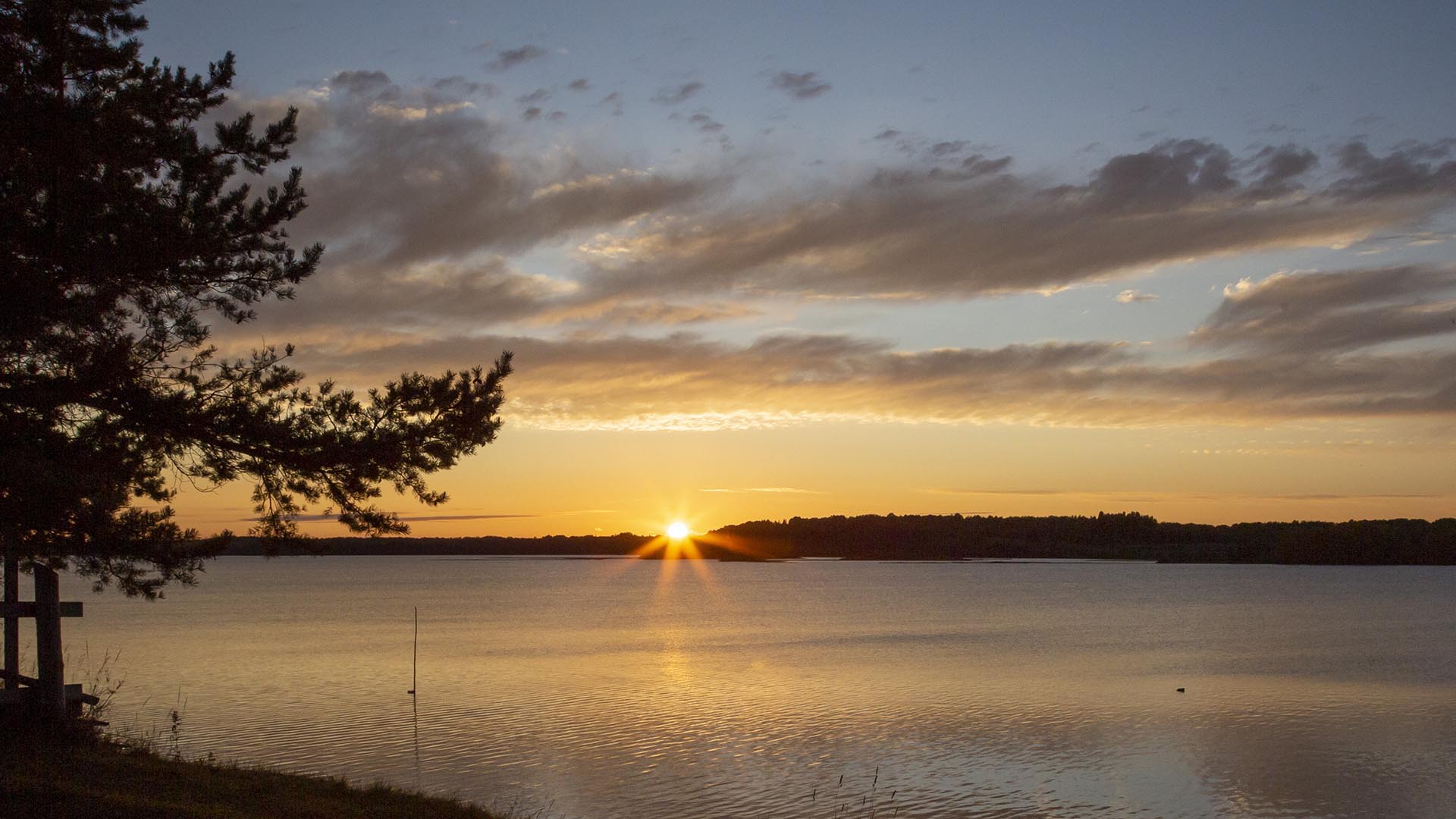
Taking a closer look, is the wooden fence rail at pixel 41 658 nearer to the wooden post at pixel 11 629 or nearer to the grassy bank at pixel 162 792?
the wooden post at pixel 11 629

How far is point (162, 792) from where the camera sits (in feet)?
36.4

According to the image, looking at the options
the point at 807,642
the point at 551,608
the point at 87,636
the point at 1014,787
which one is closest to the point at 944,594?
the point at 551,608

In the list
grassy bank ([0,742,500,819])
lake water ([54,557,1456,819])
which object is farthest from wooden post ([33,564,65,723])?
lake water ([54,557,1456,819])

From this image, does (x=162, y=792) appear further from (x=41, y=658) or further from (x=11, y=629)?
(x=11, y=629)

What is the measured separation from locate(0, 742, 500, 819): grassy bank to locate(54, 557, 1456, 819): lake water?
5469 mm

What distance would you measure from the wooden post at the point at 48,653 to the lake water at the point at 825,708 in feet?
24.7

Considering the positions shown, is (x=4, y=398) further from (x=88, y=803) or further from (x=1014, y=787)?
(x=1014, y=787)

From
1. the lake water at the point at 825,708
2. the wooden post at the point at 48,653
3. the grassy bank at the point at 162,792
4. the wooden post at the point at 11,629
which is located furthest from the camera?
the lake water at the point at 825,708

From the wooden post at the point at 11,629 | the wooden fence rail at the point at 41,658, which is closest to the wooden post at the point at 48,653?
the wooden fence rail at the point at 41,658

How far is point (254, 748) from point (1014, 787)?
588 inches

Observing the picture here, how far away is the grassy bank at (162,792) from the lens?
394 inches

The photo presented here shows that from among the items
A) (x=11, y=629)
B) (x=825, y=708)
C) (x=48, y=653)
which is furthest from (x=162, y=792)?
(x=825, y=708)

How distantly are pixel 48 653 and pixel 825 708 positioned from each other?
2119 centimetres

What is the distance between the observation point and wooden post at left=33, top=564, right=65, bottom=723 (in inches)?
501
